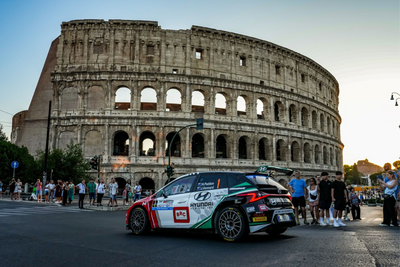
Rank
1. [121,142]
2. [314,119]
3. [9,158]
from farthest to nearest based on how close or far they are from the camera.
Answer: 1. [314,119]
2. [121,142]
3. [9,158]

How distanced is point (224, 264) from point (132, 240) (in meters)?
2.96

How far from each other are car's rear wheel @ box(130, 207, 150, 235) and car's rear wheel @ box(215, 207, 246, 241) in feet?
6.46

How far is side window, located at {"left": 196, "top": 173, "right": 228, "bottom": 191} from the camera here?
24.8ft

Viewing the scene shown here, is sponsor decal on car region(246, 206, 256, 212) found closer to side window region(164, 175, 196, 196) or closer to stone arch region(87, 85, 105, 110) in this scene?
side window region(164, 175, 196, 196)

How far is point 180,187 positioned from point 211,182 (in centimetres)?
84

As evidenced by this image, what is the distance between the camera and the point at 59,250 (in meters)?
6.12

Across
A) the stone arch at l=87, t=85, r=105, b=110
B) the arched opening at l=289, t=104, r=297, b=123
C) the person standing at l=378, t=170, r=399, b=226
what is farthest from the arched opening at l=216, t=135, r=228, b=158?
the person standing at l=378, t=170, r=399, b=226

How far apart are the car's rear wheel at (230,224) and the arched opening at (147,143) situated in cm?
2921

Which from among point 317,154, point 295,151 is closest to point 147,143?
point 295,151

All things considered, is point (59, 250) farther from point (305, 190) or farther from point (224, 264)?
point (305, 190)

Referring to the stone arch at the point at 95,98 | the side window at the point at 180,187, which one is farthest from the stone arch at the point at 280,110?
the side window at the point at 180,187

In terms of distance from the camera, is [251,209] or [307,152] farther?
[307,152]

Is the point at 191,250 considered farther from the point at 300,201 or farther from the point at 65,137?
the point at 65,137

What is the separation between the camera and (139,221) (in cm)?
841
